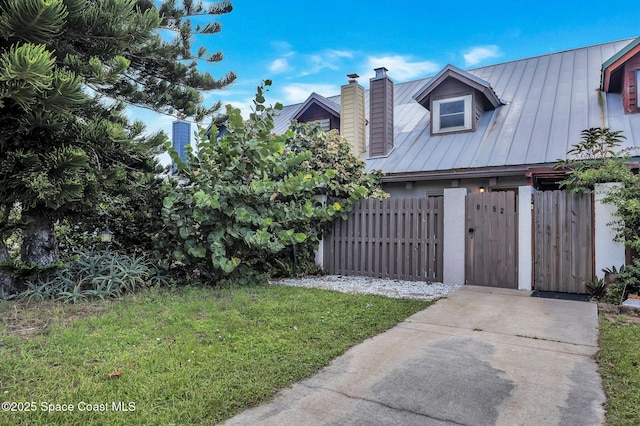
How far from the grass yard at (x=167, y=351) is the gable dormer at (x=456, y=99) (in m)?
7.73

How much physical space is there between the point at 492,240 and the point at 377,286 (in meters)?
2.03

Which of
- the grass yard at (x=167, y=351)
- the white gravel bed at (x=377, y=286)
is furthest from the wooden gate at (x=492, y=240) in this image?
the grass yard at (x=167, y=351)

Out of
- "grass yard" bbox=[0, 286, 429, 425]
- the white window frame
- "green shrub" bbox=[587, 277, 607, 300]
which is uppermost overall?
the white window frame

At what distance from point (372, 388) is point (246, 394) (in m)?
0.87

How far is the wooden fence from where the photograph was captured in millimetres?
7352

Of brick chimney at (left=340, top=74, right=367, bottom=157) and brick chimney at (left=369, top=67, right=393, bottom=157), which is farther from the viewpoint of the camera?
brick chimney at (left=340, top=74, right=367, bottom=157)

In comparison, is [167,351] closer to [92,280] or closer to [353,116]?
[92,280]

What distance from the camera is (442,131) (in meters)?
11.9

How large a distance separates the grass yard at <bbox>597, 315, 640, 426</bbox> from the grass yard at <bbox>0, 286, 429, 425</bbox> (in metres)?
1.94

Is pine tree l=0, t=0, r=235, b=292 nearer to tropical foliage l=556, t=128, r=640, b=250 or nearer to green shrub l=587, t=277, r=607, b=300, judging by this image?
tropical foliage l=556, t=128, r=640, b=250

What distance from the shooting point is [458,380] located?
9.91 ft

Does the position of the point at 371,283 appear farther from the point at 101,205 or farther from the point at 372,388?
the point at 101,205

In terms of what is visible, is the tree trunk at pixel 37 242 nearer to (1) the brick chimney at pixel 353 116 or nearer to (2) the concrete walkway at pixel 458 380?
(2) the concrete walkway at pixel 458 380

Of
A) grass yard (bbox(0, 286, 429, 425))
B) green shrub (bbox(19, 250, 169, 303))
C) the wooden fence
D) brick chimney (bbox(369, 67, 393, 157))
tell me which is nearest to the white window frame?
brick chimney (bbox(369, 67, 393, 157))
